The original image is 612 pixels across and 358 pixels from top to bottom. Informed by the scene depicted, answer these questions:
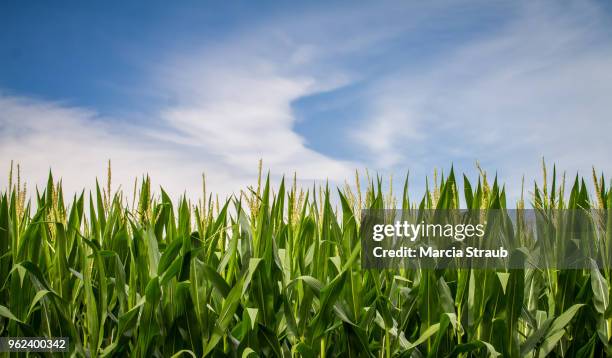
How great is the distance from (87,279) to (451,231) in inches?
90.3

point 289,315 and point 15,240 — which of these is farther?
point 15,240

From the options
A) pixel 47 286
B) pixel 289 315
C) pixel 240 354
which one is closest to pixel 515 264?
pixel 289 315

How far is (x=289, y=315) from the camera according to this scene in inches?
123

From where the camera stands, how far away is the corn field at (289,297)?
3154mm

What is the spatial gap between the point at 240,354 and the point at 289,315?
1.21ft

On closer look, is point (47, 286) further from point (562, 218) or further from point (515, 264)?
point (562, 218)

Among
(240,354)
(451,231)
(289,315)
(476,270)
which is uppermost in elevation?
(451,231)

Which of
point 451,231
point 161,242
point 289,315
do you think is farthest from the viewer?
point 161,242

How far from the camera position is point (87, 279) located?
325cm

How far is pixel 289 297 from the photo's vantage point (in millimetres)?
3316

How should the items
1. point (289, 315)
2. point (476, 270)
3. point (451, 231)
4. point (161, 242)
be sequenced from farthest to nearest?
1. point (161, 242)
2. point (451, 231)
3. point (476, 270)
4. point (289, 315)

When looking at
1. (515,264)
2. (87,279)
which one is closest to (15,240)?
(87,279)

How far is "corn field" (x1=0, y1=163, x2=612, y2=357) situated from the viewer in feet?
10.3

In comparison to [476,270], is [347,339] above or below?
below
